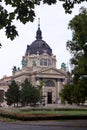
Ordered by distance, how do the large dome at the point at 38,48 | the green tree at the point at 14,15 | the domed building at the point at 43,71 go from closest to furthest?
the green tree at the point at 14,15 → the domed building at the point at 43,71 → the large dome at the point at 38,48

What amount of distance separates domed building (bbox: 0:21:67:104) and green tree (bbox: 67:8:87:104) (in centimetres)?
8552

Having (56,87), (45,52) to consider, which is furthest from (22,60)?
(56,87)

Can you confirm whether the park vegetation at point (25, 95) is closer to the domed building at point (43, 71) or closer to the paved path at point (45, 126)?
the domed building at point (43, 71)

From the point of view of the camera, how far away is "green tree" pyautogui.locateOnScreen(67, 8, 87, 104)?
31.8 metres

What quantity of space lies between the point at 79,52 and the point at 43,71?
298 feet

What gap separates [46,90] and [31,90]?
33.7 metres

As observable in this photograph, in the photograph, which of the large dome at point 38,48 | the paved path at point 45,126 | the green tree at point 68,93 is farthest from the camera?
the large dome at point 38,48

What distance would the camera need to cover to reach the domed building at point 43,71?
124500 millimetres

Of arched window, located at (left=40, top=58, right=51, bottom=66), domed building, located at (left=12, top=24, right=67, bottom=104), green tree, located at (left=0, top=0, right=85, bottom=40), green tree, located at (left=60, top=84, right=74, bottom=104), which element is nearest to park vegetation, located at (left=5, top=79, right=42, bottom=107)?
domed building, located at (left=12, top=24, right=67, bottom=104)

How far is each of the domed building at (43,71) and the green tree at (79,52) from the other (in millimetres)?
85523

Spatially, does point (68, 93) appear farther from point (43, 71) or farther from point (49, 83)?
point (49, 83)

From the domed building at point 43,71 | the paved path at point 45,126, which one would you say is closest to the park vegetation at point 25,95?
the domed building at point 43,71

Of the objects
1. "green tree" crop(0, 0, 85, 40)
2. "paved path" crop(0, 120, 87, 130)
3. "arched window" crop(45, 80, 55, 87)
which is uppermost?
"arched window" crop(45, 80, 55, 87)

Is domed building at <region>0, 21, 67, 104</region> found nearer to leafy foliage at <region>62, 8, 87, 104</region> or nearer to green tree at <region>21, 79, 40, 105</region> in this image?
green tree at <region>21, 79, 40, 105</region>
